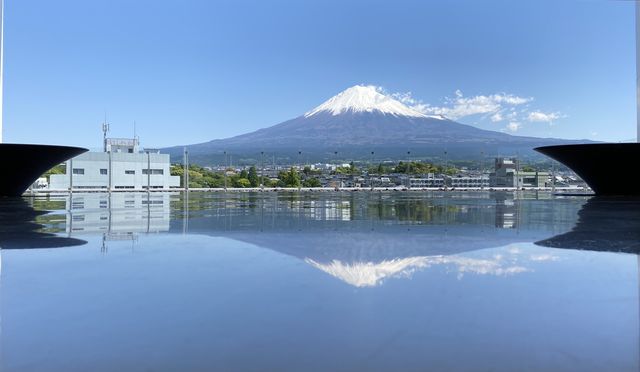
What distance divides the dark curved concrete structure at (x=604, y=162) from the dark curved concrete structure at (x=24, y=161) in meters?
11.8

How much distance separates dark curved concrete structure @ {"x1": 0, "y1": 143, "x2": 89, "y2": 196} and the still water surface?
7.93 metres

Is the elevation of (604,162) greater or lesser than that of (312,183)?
greater

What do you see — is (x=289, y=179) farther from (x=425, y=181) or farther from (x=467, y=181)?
(x=467, y=181)

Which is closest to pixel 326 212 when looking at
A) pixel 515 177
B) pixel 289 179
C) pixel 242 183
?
pixel 289 179

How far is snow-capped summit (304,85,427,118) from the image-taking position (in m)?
64.5

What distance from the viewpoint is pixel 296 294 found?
6.75ft

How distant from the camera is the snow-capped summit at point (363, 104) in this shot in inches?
2538

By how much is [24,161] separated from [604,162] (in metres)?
13.5

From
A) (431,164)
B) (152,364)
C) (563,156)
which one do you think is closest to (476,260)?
(152,364)

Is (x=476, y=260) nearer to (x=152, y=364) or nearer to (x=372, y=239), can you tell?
(x=372, y=239)

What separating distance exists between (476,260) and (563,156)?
10608mm

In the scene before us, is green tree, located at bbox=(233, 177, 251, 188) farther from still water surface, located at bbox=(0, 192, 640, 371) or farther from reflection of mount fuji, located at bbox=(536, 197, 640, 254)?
still water surface, located at bbox=(0, 192, 640, 371)

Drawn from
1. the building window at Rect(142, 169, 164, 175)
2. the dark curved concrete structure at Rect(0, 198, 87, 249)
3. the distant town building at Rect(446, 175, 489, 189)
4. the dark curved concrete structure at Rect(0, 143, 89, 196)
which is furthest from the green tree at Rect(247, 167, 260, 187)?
the dark curved concrete structure at Rect(0, 198, 87, 249)

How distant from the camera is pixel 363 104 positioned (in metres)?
66.3
